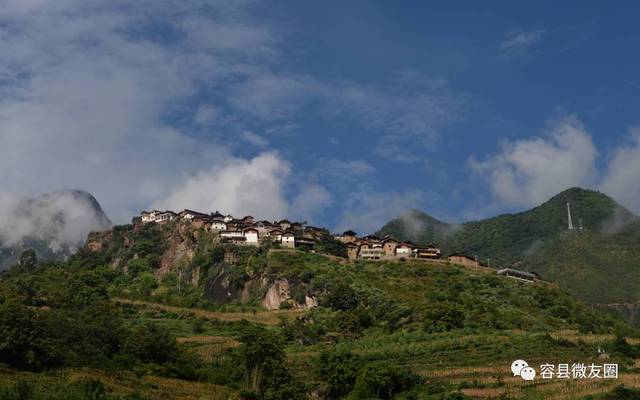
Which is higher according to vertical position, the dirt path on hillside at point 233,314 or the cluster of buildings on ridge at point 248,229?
the cluster of buildings on ridge at point 248,229

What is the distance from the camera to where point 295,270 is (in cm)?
9619

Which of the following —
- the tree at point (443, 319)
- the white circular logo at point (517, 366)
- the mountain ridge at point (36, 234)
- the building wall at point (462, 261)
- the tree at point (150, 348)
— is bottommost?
the white circular logo at point (517, 366)

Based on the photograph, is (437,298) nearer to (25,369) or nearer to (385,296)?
(385,296)

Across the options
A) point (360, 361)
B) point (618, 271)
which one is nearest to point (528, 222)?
point (618, 271)

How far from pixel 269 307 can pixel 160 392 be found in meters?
55.0

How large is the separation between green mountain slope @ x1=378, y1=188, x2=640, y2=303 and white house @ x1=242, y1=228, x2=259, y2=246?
45654 mm

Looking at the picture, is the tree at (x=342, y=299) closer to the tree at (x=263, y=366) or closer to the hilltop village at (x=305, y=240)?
the hilltop village at (x=305, y=240)

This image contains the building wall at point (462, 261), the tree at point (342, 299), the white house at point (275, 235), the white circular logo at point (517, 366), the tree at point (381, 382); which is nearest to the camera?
the tree at point (381, 382)

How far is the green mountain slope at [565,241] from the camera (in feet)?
375

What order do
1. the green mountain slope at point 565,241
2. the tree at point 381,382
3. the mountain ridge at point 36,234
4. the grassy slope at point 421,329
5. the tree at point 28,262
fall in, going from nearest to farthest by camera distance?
the tree at point 381,382 → the grassy slope at point 421,329 → the green mountain slope at point 565,241 → the tree at point 28,262 → the mountain ridge at point 36,234

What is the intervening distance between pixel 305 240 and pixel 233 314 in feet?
94.3

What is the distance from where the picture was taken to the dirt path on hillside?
279 feet

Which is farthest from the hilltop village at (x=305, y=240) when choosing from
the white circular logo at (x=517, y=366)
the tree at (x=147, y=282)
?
the white circular logo at (x=517, y=366)

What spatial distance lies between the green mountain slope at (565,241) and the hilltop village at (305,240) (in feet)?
48.0
